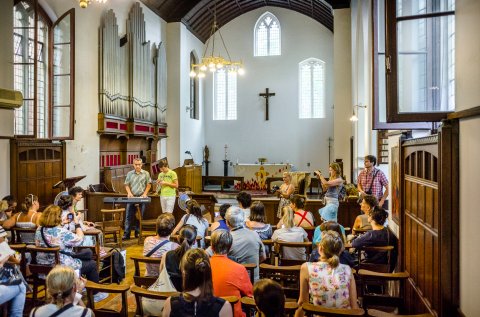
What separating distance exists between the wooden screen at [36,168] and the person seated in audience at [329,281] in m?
6.19

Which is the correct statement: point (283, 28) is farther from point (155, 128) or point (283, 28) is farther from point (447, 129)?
point (447, 129)

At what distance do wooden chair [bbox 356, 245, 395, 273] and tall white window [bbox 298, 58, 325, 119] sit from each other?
12538 mm

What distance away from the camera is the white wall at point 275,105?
1595 centimetres

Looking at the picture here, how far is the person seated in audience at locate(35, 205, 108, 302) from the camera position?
3734 millimetres

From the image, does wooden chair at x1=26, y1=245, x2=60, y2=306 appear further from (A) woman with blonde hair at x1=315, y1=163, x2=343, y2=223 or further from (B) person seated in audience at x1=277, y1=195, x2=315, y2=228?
(A) woman with blonde hair at x1=315, y1=163, x2=343, y2=223

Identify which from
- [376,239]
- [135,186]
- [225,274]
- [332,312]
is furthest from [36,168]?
[332,312]

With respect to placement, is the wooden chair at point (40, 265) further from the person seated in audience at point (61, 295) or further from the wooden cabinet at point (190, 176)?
the wooden cabinet at point (190, 176)

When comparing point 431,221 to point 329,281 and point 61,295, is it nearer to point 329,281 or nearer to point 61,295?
point 329,281

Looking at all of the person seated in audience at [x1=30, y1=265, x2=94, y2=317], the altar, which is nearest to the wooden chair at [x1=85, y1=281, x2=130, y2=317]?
the person seated in audience at [x1=30, y1=265, x2=94, y2=317]

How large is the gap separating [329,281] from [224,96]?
14.8 meters

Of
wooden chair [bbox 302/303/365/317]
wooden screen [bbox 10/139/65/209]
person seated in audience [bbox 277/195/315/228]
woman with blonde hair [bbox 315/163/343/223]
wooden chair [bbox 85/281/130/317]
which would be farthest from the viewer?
wooden screen [bbox 10/139/65/209]

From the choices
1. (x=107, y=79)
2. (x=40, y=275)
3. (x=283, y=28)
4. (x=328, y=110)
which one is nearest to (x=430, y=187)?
(x=40, y=275)

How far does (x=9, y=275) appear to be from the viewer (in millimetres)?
3062

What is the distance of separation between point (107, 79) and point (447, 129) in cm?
845
